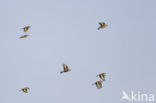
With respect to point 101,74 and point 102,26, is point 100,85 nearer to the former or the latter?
point 101,74

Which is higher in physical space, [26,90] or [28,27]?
[28,27]

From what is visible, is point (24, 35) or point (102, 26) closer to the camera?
point (102, 26)

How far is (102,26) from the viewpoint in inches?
6407

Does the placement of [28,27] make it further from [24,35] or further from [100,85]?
[100,85]

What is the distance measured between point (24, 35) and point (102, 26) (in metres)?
23.5

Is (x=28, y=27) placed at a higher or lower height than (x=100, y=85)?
higher

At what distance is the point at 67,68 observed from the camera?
545 feet

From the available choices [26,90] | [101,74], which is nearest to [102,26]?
[101,74]

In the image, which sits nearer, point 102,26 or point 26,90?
point 102,26

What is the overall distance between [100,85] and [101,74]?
3.99 meters

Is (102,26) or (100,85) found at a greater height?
(102,26)

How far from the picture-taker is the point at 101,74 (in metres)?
168

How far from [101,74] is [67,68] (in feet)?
30.6

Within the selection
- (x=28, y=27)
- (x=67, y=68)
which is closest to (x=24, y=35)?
(x=28, y=27)
